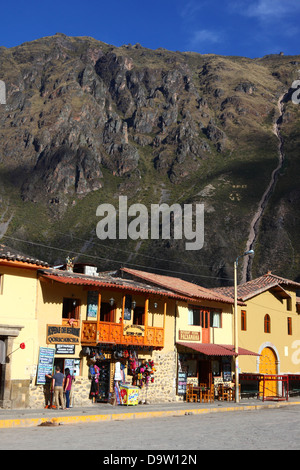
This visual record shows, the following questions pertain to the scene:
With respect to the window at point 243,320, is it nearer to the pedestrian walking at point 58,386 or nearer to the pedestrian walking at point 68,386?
the pedestrian walking at point 68,386

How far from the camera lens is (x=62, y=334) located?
27.5 meters

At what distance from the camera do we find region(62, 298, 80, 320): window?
28.5 m

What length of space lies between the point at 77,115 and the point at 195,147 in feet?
118

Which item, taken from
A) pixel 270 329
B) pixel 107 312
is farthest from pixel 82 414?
pixel 270 329

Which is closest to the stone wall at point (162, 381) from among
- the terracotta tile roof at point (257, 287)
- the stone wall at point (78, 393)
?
the stone wall at point (78, 393)

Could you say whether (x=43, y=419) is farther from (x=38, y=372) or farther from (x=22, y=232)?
(x=22, y=232)

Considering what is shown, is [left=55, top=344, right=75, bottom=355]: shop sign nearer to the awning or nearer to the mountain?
the awning

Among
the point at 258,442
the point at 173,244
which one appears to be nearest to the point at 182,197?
the point at 173,244

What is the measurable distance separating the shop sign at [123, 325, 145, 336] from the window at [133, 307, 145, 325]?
74.4 inches

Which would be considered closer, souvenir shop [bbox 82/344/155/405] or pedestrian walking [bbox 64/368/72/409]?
pedestrian walking [bbox 64/368/72/409]

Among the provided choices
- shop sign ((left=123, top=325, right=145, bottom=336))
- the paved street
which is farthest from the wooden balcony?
the paved street

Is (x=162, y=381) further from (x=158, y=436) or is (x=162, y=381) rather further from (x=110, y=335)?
(x=158, y=436)

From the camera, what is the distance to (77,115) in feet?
547

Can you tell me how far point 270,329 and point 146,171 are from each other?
11550 centimetres
